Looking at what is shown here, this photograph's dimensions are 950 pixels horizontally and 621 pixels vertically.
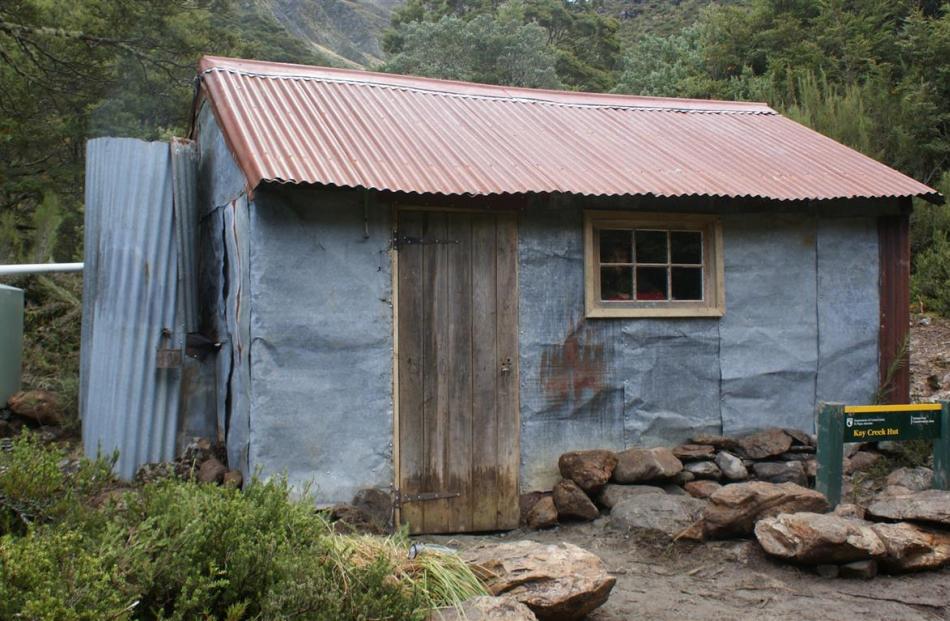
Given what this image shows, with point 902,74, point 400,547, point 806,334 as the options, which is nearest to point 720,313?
point 806,334

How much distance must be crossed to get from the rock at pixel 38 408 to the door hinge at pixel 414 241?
175 inches

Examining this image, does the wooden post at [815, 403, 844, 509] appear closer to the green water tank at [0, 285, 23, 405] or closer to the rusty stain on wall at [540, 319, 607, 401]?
the rusty stain on wall at [540, 319, 607, 401]

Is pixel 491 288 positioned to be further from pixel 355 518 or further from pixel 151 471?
pixel 151 471

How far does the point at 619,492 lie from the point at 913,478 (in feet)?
7.91

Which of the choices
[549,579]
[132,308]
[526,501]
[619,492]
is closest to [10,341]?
[132,308]

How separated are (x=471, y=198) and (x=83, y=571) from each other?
4.30 meters

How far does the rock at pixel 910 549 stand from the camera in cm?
548

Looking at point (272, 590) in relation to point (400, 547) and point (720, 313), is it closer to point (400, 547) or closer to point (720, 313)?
point (400, 547)

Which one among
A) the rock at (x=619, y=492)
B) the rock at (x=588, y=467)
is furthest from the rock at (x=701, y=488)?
the rock at (x=588, y=467)

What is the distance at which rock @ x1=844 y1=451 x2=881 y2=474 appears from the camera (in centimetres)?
749

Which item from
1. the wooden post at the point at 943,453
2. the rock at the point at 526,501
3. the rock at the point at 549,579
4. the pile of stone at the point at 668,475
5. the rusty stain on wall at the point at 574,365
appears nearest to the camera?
the rock at the point at 549,579

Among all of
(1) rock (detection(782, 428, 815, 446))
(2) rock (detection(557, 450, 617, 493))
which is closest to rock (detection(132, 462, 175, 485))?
(2) rock (detection(557, 450, 617, 493))

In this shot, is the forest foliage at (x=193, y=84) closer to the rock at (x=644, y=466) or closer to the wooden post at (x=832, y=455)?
the rock at (x=644, y=466)

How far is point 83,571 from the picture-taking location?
3.03 m
